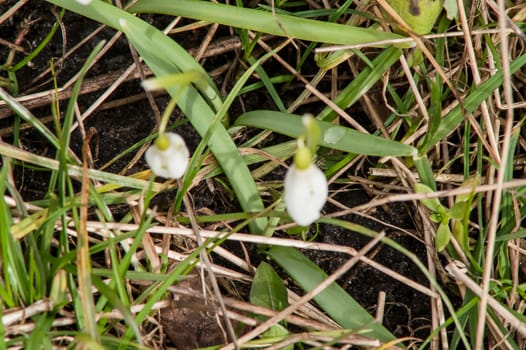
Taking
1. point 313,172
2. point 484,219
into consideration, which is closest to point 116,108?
point 313,172

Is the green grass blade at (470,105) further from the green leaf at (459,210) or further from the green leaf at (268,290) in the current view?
the green leaf at (268,290)

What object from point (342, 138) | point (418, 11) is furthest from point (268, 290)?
point (418, 11)

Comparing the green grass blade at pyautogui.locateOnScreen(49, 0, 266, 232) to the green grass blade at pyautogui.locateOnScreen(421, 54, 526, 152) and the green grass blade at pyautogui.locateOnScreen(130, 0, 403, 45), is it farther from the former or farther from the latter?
the green grass blade at pyautogui.locateOnScreen(421, 54, 526, 152)

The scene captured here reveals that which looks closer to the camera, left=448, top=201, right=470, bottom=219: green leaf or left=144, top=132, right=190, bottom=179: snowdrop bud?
left=144, top=132, right=190, bottom=179: snowdrop bud

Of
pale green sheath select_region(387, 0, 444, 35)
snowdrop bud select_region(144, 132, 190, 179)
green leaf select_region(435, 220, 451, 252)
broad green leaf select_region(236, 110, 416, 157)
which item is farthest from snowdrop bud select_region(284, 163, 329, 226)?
pale green sheath select_region(387, 0, 444, 35)

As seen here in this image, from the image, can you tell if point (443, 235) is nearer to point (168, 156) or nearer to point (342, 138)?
point (342, 138)

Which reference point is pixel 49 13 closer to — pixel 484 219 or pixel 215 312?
pixel 215 312
